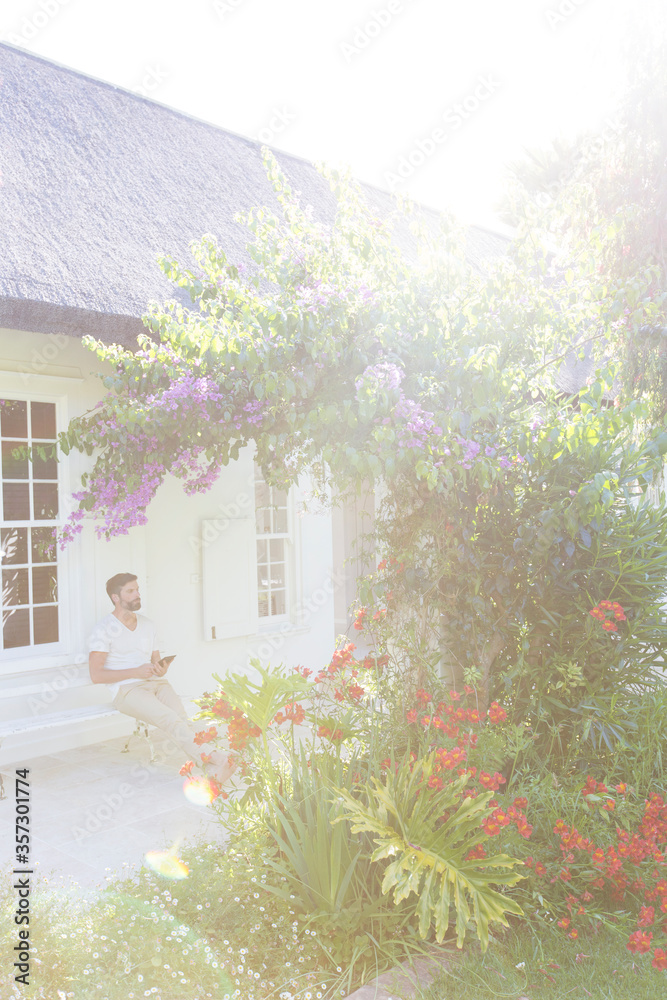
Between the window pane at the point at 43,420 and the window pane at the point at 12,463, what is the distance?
0.58ft

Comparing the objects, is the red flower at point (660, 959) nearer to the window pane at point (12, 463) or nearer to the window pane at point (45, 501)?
the window pane at point (45, 501)

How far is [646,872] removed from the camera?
9.86ft

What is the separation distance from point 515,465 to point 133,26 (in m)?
4.12

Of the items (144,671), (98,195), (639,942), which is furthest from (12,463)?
(639,942)

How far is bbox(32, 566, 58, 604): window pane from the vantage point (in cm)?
545

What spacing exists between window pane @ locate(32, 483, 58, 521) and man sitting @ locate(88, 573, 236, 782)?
0.78 metres

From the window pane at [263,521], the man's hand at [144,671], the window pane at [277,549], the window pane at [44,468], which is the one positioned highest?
the window pane at [44,468]

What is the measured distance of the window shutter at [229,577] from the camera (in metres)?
6.36

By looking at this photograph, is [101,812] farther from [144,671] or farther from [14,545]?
[14,545]

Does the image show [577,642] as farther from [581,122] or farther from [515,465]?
[581,122]

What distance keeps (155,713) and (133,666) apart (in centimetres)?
41

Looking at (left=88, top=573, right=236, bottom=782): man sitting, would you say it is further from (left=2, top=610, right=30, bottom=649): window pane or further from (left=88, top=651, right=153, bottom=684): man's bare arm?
(left=2, top=610, right=30, bottom=649): window pane

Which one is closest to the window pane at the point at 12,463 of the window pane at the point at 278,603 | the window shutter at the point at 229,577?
the window shutter at the point at 229,577

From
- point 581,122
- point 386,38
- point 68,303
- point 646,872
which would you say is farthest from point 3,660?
point 581,122
